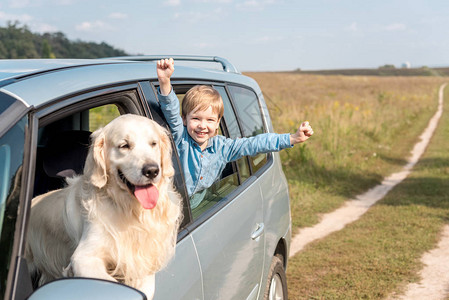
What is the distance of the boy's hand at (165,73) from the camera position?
7.92ft

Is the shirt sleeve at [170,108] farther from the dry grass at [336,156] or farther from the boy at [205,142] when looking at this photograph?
the dry grass at [336,156]

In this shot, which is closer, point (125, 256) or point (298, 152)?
point (125, 256)

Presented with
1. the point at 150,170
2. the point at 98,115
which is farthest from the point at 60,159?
the point at 98,115

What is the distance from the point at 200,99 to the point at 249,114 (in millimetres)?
1123

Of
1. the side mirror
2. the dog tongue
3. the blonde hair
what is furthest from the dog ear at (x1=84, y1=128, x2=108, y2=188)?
the blonde hair

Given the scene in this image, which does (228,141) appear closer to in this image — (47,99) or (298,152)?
(47,99)

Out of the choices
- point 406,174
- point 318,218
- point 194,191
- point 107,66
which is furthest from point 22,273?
point 406,174

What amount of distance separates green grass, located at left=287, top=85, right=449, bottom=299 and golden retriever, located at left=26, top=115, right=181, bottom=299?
3.66m

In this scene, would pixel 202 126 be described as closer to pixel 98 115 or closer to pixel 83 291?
pixel 83 291

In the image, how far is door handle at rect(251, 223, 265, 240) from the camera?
3127mm

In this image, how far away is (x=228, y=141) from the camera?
324 cm

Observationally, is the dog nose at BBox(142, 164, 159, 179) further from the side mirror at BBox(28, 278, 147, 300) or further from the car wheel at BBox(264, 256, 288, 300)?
the car wheel at BBox(264, 256, 288, 300)

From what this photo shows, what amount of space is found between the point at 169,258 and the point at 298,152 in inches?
404

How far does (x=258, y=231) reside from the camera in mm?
3221
